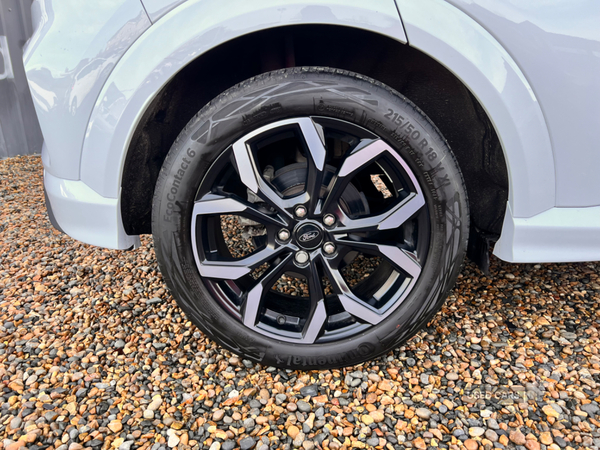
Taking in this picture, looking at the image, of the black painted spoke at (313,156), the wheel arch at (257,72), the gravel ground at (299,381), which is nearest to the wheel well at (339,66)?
the wheel arch at (257,72)

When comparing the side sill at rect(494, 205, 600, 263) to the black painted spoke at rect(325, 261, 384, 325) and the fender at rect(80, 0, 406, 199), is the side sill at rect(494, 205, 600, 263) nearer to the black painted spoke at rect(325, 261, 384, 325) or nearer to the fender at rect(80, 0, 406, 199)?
the black painted spoke at rect(325, 261, 384, 325)

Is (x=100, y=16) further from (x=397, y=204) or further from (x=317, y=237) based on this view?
(x=397, y=204)

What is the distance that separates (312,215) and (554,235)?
873 millimetres

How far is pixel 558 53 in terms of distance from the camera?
1.30m

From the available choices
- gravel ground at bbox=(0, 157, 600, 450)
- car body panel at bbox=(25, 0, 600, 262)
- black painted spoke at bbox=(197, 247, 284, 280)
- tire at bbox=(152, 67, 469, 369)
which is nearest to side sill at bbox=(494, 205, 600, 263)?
car body panel at bbox=(25, 0, 600, 262)

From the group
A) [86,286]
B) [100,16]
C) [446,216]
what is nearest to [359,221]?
[446,216]

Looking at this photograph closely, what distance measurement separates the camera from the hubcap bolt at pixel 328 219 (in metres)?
1.51

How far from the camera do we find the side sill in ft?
4.83

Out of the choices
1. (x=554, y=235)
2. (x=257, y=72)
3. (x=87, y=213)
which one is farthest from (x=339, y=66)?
(x=87, y=213)

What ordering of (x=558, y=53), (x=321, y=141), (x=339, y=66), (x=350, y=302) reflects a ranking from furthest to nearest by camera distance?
(x=339, y=66)
(x=350, y=302)
(x=321, y=141)
(x=558, y=53)

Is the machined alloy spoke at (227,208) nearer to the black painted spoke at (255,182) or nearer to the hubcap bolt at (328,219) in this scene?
the black painted spoke at (255,182)

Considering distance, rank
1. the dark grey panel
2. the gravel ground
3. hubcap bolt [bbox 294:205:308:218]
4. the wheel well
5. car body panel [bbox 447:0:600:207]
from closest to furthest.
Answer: car body panel [bbox 447:0:600:207] → the gravel ground → hubcap bolt [bbox 294:205:308:218] → the wheel well → the dark grey panel

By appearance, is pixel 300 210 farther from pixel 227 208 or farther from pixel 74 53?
pixel 74 53

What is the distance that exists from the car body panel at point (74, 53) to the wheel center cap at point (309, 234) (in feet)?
2.75
